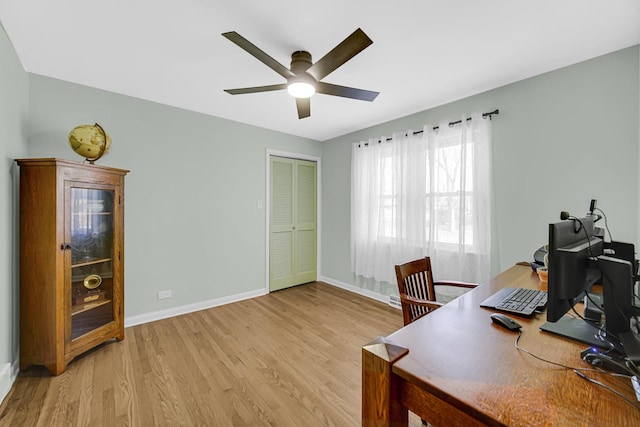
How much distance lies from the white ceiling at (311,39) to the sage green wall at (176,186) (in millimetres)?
280

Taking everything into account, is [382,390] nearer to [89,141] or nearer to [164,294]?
[89,141]

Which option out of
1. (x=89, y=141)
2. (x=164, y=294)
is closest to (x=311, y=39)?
(x=89, y=141)

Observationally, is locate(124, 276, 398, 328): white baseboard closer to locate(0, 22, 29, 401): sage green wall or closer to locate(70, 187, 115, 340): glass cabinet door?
locate(70, 187, 115, 340): glass cabinet door

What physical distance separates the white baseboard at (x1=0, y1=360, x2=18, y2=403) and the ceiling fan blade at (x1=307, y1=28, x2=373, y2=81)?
2.91 m

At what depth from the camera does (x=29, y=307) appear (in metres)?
1.95

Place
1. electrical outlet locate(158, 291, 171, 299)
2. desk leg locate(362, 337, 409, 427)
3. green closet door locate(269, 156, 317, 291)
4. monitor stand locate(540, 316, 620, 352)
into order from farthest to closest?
green closet door locate(269, 156, 317, 291) < electrical outlet locate(158, 291, 171, 299) < monitor stand locate(540, 316, 620, 352) < desk leg locate(362, 337, 409, 427)

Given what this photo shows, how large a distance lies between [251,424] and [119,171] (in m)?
2.30

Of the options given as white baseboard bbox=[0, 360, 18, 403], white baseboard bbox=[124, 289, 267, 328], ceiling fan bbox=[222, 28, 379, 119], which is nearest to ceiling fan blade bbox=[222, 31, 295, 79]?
ceiling fan bbox=[222, 28, 379, 119]

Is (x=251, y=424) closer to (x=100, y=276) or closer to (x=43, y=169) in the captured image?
(x=100, y=276)

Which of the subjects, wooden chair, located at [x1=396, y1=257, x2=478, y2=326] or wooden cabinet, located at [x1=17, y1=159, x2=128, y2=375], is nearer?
wooden chair, located at [x1=396, y1=257, x2=478, y2=326]

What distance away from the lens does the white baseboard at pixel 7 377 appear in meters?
1.70

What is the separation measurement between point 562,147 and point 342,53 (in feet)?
6.66

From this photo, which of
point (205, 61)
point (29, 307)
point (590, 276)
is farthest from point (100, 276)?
point (590, 276)

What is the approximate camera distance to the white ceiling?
5.09 feet
